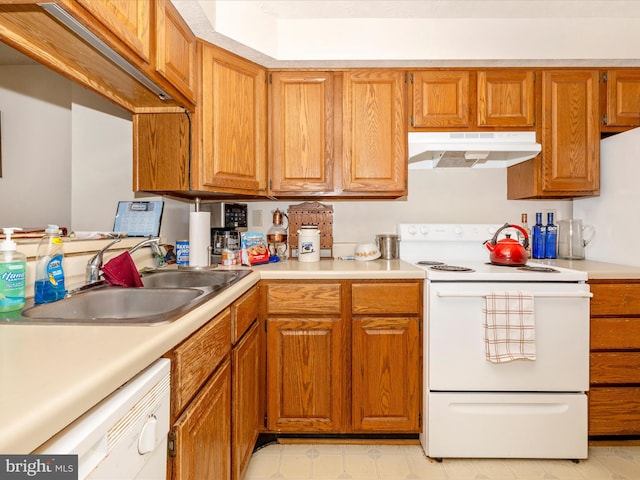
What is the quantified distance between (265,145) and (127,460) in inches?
68.8

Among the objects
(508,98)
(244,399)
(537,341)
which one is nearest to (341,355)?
(244,399)

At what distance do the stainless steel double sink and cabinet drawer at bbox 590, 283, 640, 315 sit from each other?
5.64ft

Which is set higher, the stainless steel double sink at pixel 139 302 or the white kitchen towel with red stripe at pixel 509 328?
the stainless steel double sink at pixel 139 302

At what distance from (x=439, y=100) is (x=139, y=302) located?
1.89m

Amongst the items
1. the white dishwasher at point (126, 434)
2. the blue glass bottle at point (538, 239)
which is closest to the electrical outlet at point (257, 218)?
the white dishwasher at point (126, 434)

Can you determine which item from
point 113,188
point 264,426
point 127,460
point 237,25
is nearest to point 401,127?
point 237,25

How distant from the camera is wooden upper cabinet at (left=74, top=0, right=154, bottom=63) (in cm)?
99

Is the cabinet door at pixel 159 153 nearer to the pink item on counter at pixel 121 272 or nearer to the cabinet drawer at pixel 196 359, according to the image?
the pink item on counter at pixel 121 272

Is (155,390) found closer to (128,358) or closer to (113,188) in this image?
(128,358)

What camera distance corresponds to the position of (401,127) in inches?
82.0

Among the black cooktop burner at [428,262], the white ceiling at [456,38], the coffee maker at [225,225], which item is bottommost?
the black cooktop burner at [428,262]

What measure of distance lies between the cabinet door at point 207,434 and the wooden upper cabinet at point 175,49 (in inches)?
46.6

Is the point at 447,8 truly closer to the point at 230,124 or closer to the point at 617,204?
the point at 230,124

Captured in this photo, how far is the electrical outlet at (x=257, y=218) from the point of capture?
2.46 m
